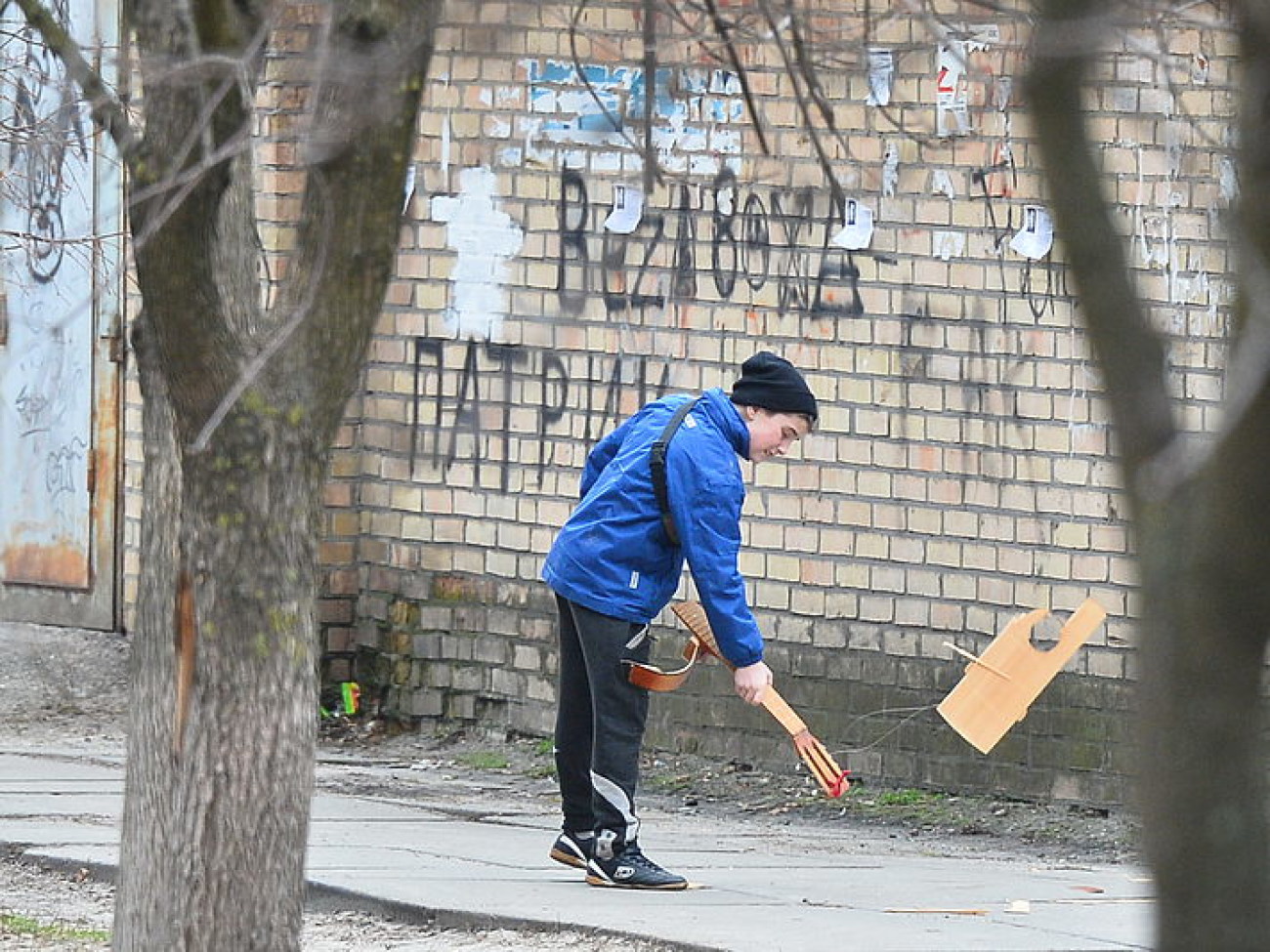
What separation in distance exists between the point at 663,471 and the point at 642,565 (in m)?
0.29

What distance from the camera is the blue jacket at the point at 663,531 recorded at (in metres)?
6.60

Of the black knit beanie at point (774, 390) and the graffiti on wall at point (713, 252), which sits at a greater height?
the graffiti on wall at point (713, 252)

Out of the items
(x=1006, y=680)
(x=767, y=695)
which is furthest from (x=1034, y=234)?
(x=767, y=695)

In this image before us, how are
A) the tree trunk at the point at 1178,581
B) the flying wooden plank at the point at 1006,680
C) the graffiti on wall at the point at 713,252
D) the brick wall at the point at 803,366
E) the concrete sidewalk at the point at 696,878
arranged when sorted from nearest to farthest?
the tree trunk at the point at 1178,581
the concrete sidewalk at the point at 696,878
the flying wooden plank at the point at 1006,680
the brick wall at the point at 803,366
the graffiti on wall at the point at 713,252

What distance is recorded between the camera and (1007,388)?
8688 mm

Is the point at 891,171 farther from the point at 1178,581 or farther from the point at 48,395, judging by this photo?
the point at 1178,581

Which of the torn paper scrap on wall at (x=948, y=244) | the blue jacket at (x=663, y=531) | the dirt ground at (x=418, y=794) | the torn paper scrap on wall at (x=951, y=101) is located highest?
the torn paper scrap on wall at (x=951, y=101)

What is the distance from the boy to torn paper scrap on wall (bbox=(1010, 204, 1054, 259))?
1.99 m

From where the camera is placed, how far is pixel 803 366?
9.20 m

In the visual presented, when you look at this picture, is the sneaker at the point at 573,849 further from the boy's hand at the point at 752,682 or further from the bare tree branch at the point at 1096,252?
the bare tree branch at the point at 1096,252

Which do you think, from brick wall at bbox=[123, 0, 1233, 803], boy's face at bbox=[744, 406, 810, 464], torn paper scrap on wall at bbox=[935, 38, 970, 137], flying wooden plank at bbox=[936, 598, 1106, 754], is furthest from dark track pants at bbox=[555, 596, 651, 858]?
torn paper scrap on wall at bbox=[935, 38, 970, 137]

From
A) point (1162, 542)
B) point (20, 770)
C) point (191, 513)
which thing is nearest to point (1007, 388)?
point (20, 770)

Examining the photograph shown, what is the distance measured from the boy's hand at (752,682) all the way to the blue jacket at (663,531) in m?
0.02

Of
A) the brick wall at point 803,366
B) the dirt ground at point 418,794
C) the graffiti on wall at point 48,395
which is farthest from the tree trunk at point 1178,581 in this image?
the graffiti on wall at point 48,395
